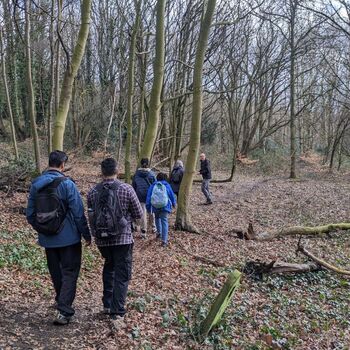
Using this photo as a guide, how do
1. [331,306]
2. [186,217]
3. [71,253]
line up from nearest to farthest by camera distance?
[71,253] → [331,306] → [186,217]

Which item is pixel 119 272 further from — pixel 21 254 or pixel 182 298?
pixel 21 254

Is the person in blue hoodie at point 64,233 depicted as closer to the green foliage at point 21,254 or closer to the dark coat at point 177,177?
the green foliage at point 21,254

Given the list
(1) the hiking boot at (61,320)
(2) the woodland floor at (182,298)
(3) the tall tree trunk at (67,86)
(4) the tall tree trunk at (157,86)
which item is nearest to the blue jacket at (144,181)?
(2) the woodland floor at (182,298)

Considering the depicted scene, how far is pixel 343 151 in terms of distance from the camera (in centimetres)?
3222

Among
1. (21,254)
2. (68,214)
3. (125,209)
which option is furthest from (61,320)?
(21,254)

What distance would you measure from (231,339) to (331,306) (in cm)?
323

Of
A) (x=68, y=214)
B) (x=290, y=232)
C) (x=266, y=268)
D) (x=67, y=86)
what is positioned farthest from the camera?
(x=290, y=232)

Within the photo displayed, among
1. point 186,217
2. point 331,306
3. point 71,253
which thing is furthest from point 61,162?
point 186,217

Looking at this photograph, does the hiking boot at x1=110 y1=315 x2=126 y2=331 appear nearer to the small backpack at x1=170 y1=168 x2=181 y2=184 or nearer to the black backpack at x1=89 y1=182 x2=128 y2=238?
the black backpack at x1=89 y1=182 x2=128 y2=238

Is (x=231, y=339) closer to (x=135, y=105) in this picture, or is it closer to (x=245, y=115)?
(x=135, y=105)

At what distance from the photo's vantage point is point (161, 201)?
32.1ft

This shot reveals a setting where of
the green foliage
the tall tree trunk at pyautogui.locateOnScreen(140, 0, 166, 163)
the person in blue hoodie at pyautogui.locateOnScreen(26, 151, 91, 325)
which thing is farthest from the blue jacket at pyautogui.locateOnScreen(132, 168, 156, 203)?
the person in blue hoodie at pyautogui.locateOnScreen(26, 151, 91, 325)

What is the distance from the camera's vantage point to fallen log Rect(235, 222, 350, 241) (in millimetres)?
12266

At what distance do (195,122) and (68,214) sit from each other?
7.12 meters
